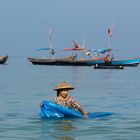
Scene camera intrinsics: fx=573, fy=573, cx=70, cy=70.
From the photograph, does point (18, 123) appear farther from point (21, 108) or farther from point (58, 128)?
point (21, 108)

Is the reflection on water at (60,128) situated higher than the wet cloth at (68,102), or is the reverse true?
the wet cloth at (68,102)

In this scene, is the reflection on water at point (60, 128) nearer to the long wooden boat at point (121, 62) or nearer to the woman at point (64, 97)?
the woman at point (64, 97)

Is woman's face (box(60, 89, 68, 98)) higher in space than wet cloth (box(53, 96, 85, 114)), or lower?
higher

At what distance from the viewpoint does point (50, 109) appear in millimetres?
13688

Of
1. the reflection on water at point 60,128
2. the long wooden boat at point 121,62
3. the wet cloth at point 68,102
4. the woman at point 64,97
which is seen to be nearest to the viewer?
the reflection on water at point 60,128

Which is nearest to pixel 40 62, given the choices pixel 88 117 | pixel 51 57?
pixel 51 57

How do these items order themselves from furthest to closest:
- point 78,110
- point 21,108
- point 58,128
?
point 21,108
point 78,110
point 58,128

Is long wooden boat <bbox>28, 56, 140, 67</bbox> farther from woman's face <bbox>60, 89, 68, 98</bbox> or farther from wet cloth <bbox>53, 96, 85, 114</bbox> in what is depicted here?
woman's face <bbox>60, 89, 68, 98</bbox>

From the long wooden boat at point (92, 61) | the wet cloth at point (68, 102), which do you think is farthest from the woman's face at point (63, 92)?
the long wooden boat at point (92, 61)

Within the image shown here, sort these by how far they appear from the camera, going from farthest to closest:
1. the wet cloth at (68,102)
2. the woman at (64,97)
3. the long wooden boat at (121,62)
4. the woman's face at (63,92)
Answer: the long wooden boat at (121,62)
the wet cloth at (68,102)
the woman's face at (63,92)
the woman at (64,97)

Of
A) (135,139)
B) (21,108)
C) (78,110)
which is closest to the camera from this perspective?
(135,139)

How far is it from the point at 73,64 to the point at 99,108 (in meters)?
52.1

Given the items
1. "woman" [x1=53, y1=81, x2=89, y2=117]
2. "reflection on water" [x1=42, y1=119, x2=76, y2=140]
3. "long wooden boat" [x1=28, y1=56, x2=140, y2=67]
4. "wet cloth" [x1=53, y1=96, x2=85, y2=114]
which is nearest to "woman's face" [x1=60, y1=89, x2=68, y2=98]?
"woman" [x1=53, y1=81, x2=89, y2=117]

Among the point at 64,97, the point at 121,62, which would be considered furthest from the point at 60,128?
the point at 121,62
